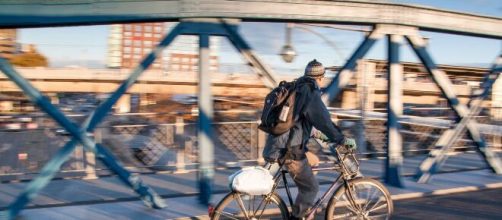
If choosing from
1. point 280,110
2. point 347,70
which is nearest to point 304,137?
point 280,110

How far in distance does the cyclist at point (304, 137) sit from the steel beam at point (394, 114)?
10.2ft

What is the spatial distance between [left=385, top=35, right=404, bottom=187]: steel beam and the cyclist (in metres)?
3.11

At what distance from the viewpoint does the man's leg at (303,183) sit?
4812mm

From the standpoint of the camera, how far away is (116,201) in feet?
22.5

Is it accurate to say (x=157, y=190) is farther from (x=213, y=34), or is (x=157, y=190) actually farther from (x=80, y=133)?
(x=213, y=34)

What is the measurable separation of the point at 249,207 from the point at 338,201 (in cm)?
84

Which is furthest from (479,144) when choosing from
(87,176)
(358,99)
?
(87,176)

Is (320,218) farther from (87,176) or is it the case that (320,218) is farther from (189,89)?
(189,89)

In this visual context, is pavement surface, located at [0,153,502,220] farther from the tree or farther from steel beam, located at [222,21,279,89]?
the tree

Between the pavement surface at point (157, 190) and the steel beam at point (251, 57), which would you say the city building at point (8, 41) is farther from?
the steel beam at point (251, 57)

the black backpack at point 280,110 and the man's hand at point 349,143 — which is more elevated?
the black backpack at point 280,110

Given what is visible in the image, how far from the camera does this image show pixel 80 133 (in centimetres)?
597

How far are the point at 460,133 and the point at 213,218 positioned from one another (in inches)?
205

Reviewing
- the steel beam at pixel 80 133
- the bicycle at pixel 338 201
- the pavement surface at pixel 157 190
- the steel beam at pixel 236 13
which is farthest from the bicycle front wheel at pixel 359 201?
the steel beam at pixel 236 13
